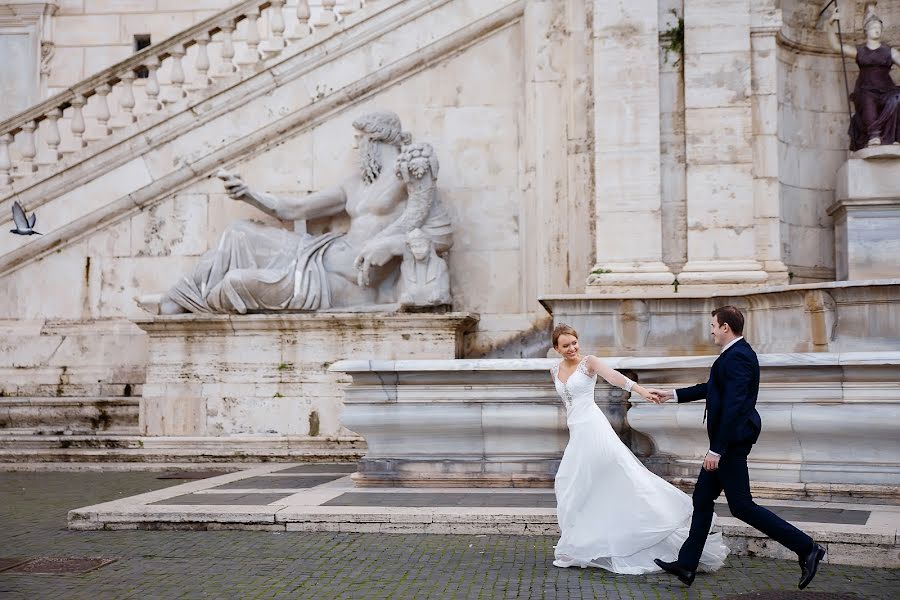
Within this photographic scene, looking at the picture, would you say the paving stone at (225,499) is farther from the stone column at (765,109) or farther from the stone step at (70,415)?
the stone column at (765,109)

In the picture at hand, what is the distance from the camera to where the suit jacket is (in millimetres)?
5227

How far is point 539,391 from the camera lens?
8.27 m

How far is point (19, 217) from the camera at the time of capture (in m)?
12.3

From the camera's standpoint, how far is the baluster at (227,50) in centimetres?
1308

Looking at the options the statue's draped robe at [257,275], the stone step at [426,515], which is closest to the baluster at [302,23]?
the statue's draped robe at [257,275]

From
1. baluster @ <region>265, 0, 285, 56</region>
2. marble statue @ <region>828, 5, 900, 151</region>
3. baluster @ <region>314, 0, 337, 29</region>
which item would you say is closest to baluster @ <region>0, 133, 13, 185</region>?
baluster @ <region>265, 0, 285, 56</region>

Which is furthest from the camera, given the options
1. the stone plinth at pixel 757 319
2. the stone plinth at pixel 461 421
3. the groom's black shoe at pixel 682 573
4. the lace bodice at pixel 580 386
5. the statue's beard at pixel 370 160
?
the statue's beard at pixel 370 160

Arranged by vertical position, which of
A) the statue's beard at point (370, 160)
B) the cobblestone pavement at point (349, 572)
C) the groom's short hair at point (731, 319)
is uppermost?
the statue's beard at point (370, 160)

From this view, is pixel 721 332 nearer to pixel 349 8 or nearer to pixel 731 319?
pixel 731 319

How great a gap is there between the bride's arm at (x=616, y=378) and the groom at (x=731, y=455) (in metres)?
0.41

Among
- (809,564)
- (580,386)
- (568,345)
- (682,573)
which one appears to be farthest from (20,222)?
(809,564)

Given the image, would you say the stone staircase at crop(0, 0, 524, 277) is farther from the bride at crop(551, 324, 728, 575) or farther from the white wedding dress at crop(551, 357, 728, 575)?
the white wedding dress at crop(551, 357, 728, 575)

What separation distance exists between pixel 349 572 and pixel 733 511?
199 cm

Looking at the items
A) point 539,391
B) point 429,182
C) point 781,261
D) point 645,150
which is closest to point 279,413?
point 429,182
